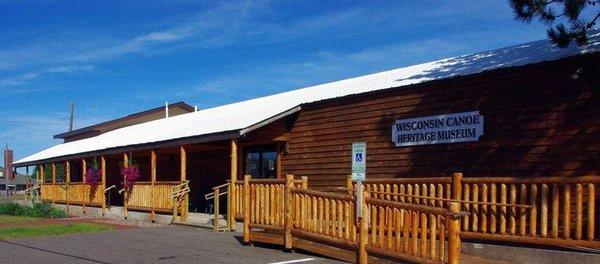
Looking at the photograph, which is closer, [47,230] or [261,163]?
[47,230]

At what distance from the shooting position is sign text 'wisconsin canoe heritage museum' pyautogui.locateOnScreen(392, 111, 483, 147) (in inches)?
499

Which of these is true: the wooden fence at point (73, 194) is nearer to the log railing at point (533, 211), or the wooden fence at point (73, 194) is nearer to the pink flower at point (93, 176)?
the pink flower at point (93, 176)

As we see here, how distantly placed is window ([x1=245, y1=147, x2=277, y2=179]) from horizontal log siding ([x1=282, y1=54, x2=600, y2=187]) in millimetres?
2946

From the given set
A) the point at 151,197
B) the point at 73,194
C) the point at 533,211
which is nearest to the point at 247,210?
the point at 533,211

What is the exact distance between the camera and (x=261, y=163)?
781 inches

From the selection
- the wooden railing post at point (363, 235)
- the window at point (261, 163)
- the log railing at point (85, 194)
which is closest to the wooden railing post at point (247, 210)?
the wooden railing post at point (363, 235)

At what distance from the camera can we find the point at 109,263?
432 inches

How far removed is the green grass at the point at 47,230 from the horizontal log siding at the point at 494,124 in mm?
6575

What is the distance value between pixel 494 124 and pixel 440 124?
1281mm

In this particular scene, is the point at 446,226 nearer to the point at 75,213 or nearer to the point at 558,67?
the point at 558,67

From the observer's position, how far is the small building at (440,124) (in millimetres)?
11062

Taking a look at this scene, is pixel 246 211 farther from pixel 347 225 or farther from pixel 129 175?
pixel 129 175

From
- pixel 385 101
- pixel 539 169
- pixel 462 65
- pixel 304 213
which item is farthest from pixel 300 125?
pixel 539 169

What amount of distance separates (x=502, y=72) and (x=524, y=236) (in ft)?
11.8
